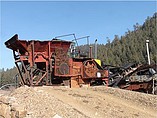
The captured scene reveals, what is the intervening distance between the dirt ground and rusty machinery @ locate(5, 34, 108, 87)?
3.55m

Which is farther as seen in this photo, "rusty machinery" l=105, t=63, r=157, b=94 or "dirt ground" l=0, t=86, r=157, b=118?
"rusty machinery" l=105, t=63, r=157, b=94

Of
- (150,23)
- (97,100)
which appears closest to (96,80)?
(97,100)

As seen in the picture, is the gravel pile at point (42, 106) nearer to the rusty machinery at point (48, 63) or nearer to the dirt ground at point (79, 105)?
the dirt ground at point (79, 105)

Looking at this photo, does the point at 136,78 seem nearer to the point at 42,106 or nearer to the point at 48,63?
the point at 48,63

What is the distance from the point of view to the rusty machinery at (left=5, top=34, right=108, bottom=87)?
1370cm

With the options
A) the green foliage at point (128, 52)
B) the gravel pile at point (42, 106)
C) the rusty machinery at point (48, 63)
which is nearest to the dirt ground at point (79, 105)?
the gravel pile at point (42, 106)

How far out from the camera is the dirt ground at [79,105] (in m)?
7.41

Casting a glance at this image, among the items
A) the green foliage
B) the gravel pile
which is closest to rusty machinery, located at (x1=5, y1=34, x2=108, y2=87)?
the gravel pile

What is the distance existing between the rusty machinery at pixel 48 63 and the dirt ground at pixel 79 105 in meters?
3.55

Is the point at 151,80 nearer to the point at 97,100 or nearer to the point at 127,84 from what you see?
the point at 127,84

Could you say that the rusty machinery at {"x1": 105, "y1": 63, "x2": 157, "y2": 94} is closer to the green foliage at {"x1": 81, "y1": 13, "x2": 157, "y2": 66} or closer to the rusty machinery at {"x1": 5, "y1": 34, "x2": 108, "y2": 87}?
the rusty machinery at {"x1": 5, "y1": 34, "x2": 108, "y2": 87}

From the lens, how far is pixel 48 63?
14008 mm

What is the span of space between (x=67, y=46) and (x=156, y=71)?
5.62 meters

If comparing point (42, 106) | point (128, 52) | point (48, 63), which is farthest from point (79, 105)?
point (128, 52)
